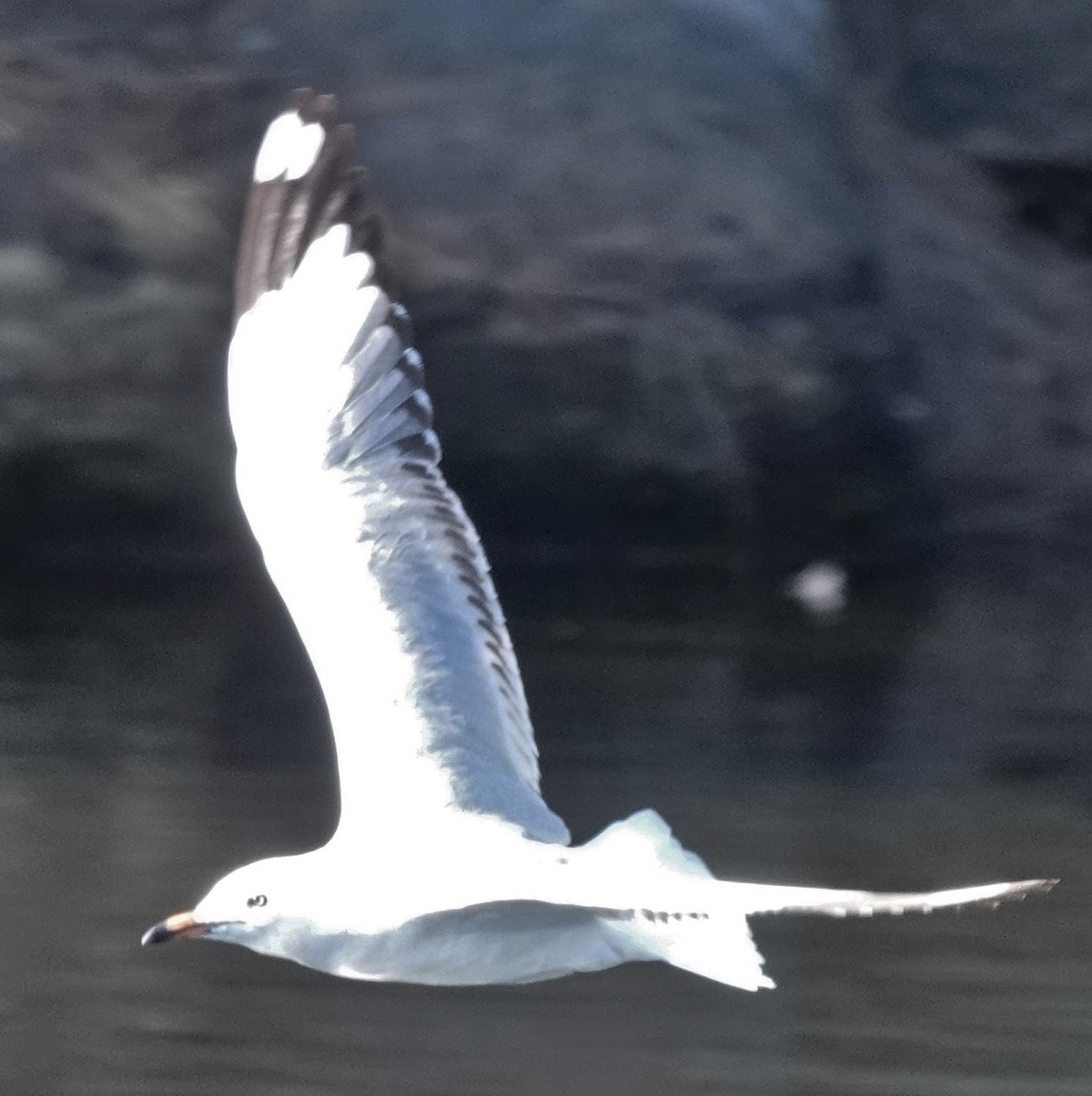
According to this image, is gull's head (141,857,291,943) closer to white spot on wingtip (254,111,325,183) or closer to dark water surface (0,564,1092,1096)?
dark water surface (0,564,1092,1096)

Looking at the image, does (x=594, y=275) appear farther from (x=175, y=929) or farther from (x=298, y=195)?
(x=175, y=929)

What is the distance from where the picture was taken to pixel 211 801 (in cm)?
834

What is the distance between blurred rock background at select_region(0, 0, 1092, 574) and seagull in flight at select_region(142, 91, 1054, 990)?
937cm

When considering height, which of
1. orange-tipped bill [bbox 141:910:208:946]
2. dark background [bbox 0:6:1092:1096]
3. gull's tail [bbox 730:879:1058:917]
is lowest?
dark background [bbox 0:6:1092:1096]

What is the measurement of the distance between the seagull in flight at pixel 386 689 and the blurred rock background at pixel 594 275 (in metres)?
9.37

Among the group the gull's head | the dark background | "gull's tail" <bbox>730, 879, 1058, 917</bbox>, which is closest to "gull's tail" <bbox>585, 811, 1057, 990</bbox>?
"gull's tail" <bbox>730, 879, 1058, 917</bbox>

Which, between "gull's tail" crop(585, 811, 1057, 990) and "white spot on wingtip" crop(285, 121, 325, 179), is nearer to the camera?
"gull's tail" crop(585, 811, 1057, 990)

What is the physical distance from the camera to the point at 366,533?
4.83 m

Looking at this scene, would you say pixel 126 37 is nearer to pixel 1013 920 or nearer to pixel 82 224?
pixel 82 224

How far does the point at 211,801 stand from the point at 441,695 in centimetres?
384

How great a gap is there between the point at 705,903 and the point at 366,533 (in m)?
1.44

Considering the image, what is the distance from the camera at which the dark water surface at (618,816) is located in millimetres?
5902

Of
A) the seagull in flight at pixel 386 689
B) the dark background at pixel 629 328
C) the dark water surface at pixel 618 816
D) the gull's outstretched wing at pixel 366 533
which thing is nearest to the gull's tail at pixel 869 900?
the seagull in flight at pixel 386 689

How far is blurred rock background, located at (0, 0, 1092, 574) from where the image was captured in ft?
49.7
